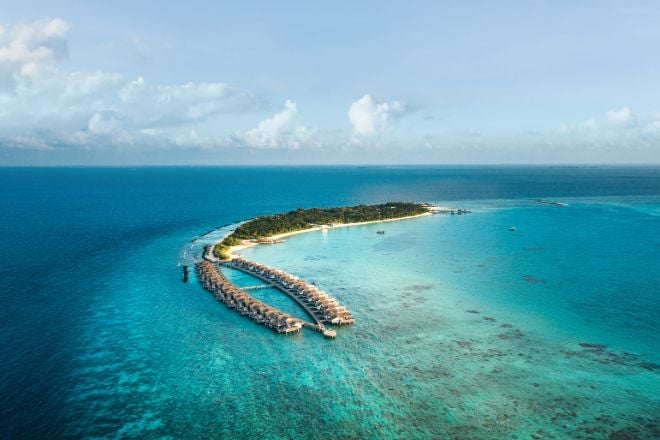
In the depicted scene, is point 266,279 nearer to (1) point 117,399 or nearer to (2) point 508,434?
(1) point 117,399

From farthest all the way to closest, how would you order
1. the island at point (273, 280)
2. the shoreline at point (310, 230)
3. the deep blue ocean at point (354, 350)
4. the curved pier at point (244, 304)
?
the shoreline at point (310, 230), the island at point (273, 280), the curved pier at point (244, 304), the deep blue ocean at point (354, 350)

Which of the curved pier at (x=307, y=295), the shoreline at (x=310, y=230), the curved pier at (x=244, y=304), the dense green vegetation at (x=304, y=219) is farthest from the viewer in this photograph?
the dense green vegetation at (x=304, y=219)

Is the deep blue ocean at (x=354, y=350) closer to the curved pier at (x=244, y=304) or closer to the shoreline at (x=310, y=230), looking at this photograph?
the curved pier at (x=244, y=304)

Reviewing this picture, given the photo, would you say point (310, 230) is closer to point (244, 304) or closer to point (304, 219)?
point (304, 219)

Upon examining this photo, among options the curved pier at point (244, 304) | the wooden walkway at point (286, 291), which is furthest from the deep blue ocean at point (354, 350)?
the wooden walkway at point (286, 291)

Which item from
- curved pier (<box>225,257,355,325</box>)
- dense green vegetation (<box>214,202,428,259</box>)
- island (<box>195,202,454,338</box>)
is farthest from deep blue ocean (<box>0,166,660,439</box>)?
dense green vegetation (<box>214,202,428,259</box>)

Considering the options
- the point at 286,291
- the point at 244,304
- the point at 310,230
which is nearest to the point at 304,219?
the point at 310,230

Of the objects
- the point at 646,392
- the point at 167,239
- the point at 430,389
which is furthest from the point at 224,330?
the point at 167,239

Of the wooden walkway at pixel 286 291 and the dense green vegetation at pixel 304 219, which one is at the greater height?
the dense green vegetation at pixel 304 219
